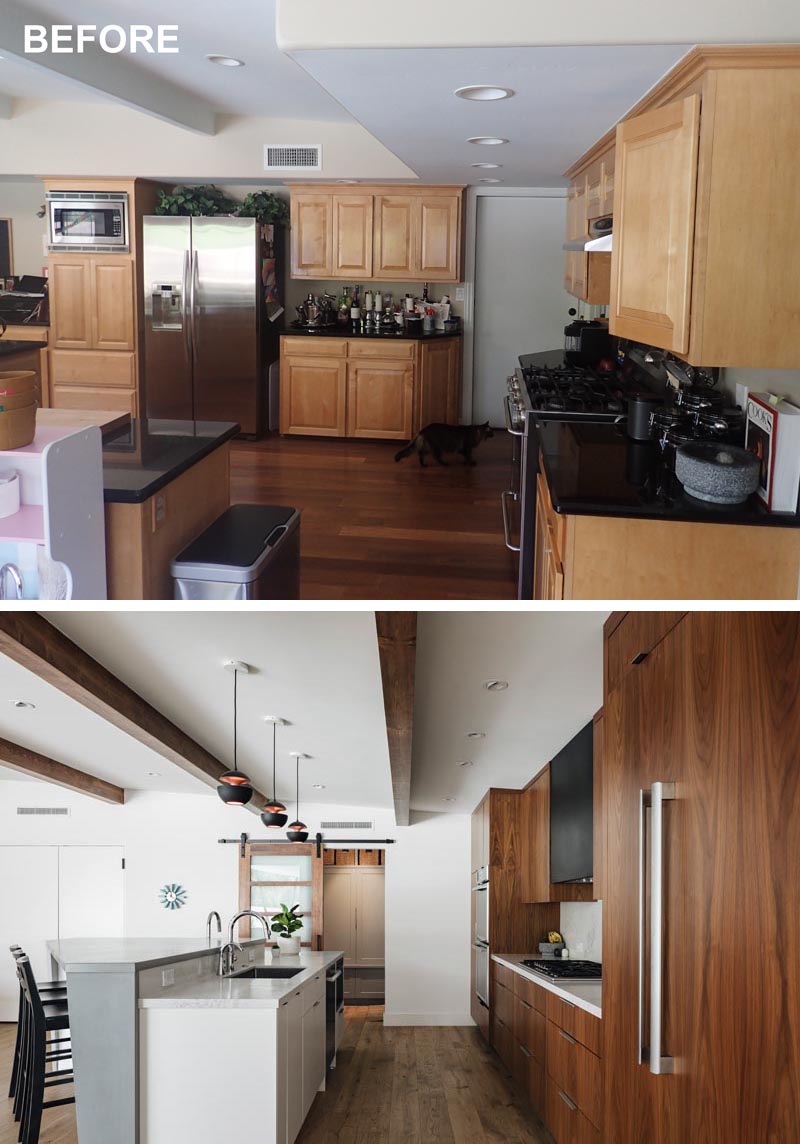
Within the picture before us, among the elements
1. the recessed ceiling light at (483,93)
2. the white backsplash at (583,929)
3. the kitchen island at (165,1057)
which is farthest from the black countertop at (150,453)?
the white backsplash at (583,929)

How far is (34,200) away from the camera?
10.4 feet

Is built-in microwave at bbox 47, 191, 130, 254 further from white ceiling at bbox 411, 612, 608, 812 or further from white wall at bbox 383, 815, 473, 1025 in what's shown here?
white wall at bbox 383, 815, 473, 1025

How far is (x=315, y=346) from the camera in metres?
6.32

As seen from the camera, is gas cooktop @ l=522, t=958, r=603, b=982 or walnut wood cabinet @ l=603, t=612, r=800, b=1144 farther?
gas cooktop @ l=522, t=958, r=603, b=982

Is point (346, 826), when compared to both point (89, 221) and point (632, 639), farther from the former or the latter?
point (632, 639)

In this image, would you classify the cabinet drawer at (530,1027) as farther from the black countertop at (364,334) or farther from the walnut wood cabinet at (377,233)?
the walnut wood cabinet at (377,233)

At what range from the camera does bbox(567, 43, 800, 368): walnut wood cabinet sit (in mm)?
1837

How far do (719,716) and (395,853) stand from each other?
6.74 meters

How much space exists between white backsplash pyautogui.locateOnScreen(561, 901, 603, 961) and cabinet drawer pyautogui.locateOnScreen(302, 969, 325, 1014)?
54.3 inches

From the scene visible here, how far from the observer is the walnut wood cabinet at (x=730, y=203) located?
72.3 inches

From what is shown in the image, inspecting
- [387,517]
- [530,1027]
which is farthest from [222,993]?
[387,517]

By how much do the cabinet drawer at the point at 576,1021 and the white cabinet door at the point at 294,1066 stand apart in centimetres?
99

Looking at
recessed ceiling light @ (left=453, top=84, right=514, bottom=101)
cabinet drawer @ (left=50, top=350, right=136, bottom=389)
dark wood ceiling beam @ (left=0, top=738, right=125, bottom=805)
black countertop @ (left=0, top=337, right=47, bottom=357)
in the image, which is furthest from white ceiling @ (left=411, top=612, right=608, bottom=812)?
cabinet drawer @ (left=50, top=350, right=136, bottom=389)

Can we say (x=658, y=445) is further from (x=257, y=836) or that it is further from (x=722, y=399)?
(x=257, y=836)
